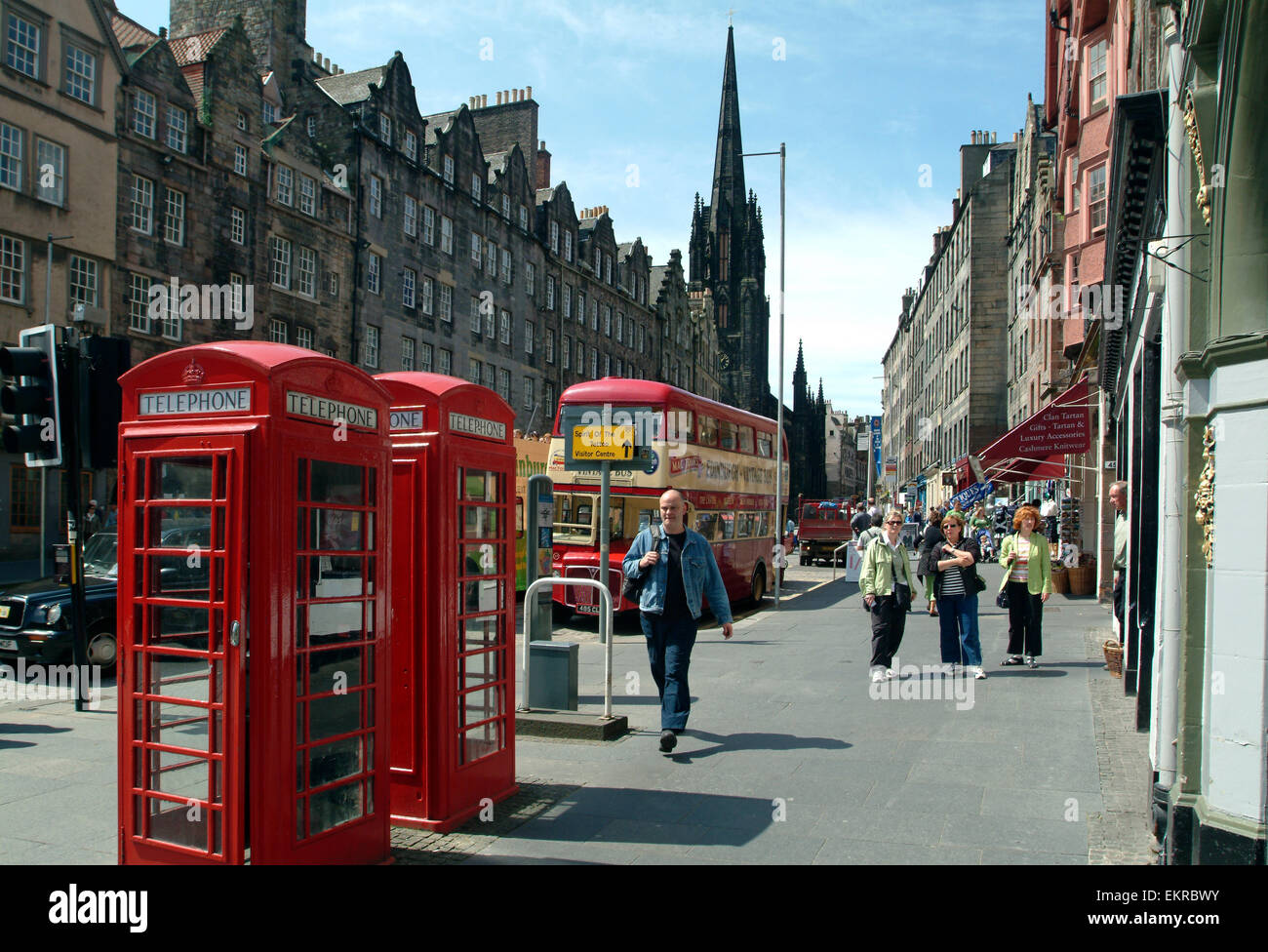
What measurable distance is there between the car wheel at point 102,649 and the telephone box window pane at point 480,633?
6.76 metres

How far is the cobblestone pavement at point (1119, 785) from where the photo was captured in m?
5.40

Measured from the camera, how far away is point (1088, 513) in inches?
926

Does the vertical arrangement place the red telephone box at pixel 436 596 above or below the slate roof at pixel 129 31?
below

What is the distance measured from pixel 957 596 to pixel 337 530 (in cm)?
794

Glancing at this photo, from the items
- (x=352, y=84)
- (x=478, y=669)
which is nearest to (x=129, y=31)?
(x=352, y=84)

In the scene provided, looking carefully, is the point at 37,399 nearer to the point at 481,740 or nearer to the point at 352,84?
the point at 481,740

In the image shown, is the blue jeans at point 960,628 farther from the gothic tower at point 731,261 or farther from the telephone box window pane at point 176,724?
the gothic tower at point 731,261

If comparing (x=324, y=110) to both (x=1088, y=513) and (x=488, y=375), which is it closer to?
(x=488, y=375)

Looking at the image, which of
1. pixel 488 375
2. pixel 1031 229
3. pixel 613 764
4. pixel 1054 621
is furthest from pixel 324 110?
pixel 613 764

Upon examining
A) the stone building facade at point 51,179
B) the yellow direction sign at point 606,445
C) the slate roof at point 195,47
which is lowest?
the yellow direction sign at point 606,445

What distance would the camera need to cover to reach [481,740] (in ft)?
20.7

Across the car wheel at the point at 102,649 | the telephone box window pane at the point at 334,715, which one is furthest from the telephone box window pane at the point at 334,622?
the car wheel at the point at 102,649

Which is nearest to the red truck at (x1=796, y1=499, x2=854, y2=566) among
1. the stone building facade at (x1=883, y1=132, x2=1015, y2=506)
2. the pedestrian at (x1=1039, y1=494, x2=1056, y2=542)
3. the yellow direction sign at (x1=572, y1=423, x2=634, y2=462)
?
the pedestrian at (x1=1039, y1=494, x2=1056, y2=542)
